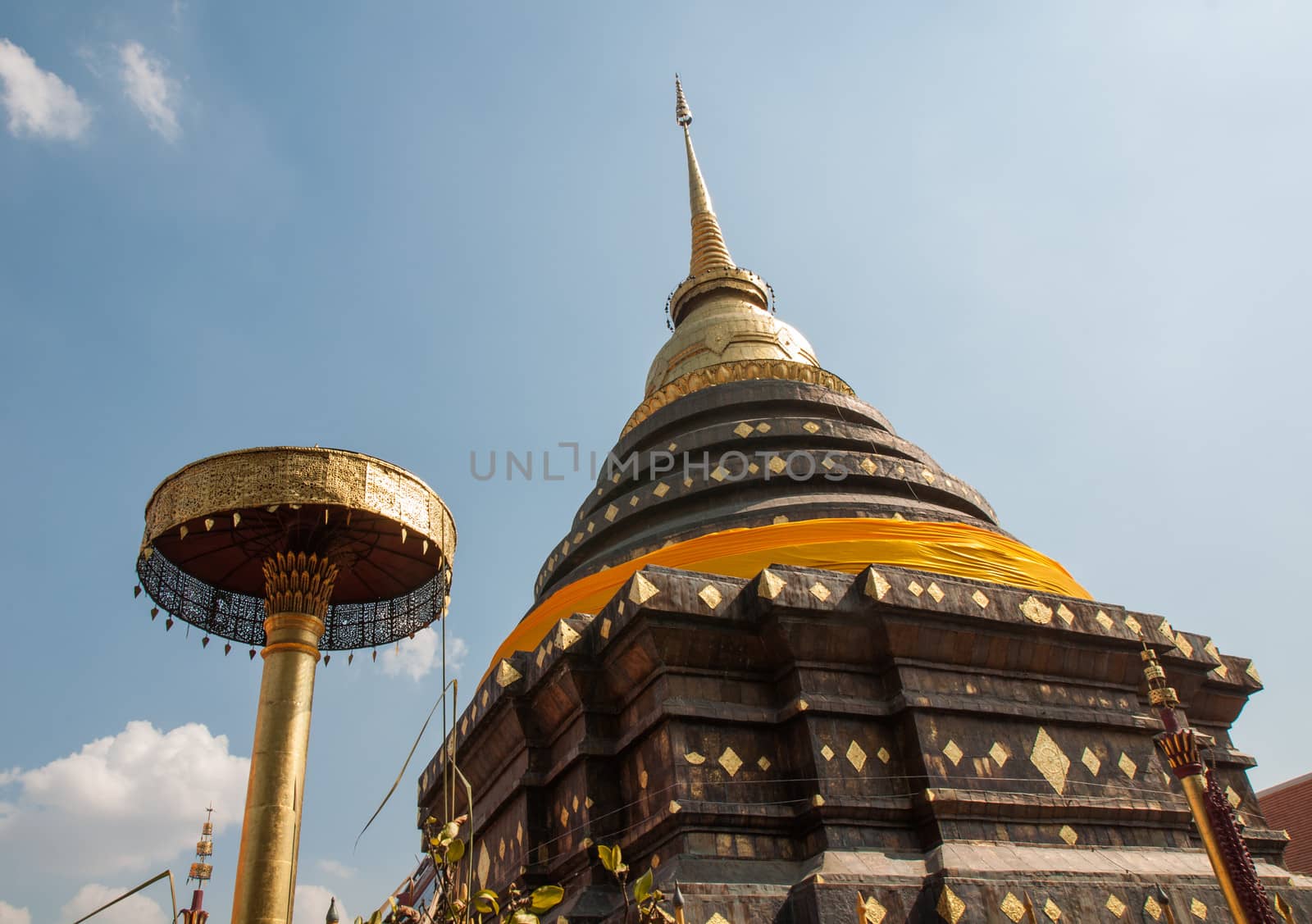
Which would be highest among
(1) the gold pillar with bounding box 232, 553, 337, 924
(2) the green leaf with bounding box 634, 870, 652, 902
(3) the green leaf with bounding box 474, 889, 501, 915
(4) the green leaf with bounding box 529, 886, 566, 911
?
(1) the gold pillar with bounding box 232, 553, 337, 924

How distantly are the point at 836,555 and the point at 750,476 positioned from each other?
2.15m

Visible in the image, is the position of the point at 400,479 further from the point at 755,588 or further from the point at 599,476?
the point at 599,476

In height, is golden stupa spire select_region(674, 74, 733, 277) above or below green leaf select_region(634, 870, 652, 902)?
above

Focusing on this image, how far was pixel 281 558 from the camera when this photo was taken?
24.6ft

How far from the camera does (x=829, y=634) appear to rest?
22.6ft

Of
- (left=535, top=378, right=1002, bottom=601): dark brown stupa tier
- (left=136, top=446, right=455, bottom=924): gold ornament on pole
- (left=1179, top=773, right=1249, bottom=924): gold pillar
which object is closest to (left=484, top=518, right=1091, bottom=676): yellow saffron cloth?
(left=535, top=378, right=1002, bottom=601): dark brown stupa tier

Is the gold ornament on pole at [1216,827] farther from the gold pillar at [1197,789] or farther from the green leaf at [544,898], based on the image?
the green leaf at [544,898]

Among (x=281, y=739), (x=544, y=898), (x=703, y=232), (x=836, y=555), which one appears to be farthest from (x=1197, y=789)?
(x=703, y=232)

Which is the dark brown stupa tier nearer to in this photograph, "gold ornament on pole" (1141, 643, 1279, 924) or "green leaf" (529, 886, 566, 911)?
"gold ornament on pole" (1141, 643, 1279, 924)

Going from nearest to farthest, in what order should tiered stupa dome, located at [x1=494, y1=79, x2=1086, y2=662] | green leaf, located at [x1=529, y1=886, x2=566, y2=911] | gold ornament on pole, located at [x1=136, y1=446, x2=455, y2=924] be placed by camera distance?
green leaf, located at [x1=529, y1=886, x2=566, y2=911] → gold ornament on pole, located at [x1=136, y1=446, x2=455, y2=924] → tiered stupa dome, located at [x1=494, y1=79, x2=1086, y2=662]

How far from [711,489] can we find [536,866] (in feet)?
14.1

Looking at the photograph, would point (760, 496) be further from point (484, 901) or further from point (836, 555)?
point (484, 901)

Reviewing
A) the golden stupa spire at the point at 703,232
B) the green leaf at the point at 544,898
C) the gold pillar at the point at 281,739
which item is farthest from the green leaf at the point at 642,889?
the golden stupa spire at the point at 703,232

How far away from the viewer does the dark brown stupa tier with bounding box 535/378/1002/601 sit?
9930 millimetres
